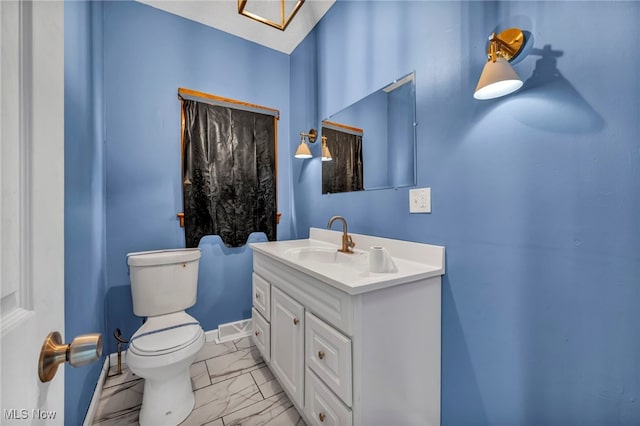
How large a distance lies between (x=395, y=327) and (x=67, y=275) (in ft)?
4.19

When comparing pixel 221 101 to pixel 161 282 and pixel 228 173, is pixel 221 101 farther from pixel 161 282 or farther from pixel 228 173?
pixel 161 282

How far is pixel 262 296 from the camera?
64.9 inches

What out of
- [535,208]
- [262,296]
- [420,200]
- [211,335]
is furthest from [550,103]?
[211,335]

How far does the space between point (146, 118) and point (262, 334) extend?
1760mm

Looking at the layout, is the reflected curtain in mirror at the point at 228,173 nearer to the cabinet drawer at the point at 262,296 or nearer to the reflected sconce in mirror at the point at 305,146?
the reflected sconce in mirror at the point at 305,146

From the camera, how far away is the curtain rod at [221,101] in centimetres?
196

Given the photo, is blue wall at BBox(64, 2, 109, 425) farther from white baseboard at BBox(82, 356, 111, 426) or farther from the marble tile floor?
the marble tile floor

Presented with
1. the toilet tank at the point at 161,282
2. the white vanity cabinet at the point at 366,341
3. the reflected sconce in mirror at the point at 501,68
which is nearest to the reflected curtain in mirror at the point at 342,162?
the white vanity cabinet at the point at 366,341

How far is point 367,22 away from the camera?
4.96 ft

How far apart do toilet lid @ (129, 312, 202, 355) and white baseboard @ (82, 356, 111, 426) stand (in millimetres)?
355

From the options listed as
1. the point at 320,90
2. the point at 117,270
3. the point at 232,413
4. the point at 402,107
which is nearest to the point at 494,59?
the point at 402,107

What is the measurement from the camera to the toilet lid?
4.10 feet

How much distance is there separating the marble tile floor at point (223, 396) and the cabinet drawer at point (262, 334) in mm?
178
